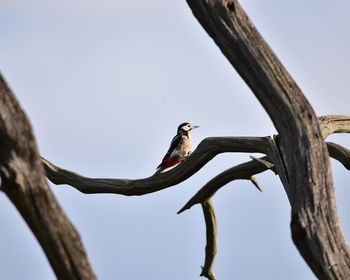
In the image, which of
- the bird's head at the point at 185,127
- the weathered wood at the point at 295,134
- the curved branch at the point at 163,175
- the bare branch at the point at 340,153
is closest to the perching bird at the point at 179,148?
the bird's head at the point at 185,127

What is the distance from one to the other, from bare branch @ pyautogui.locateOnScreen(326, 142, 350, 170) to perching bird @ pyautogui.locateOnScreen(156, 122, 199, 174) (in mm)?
6031

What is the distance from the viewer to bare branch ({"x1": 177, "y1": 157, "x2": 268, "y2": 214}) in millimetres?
10383

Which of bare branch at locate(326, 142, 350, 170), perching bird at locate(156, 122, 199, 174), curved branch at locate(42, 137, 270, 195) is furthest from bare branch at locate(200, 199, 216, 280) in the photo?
perching bird at locate(156, 122, 199, 174)

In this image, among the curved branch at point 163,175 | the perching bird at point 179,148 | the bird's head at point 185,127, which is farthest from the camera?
the bird's head at point 185,127

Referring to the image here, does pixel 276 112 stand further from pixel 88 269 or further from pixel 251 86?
pixel 88 269

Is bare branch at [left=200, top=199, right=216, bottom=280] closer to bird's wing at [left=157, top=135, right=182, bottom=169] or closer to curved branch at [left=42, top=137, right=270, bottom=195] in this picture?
curved branch at [left=42, top=137, right=270, bottom=195]

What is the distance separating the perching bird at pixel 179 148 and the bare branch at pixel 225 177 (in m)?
5.46

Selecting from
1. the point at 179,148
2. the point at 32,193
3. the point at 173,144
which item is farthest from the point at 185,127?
the point at 32,193

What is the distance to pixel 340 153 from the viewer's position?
1025 centimetres

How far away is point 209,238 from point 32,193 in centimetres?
505

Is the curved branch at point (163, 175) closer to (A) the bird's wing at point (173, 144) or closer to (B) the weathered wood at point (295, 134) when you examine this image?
(B) the weathered wood at point (295, 134)

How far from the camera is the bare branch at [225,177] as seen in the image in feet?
34.1

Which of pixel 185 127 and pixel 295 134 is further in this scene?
pixel 185 127

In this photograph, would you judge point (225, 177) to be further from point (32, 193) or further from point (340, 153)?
point (32, 193)
